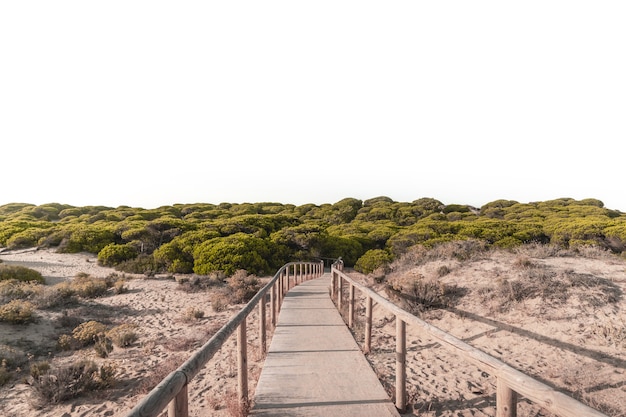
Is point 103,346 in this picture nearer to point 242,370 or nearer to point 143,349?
point 143,349

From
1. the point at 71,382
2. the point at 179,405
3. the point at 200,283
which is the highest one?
the point at 179,405

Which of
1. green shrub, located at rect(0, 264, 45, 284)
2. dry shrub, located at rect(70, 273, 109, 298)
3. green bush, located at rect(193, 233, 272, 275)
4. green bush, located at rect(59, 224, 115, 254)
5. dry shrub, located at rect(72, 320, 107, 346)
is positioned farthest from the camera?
green bush, located at rect(59, 224, 115, 254)

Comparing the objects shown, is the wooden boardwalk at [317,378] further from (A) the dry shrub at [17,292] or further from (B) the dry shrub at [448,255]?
(A) the dry shrub at [17,292]

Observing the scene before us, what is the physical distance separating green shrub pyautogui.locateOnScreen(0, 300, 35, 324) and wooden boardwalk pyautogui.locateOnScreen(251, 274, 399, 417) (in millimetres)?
7747

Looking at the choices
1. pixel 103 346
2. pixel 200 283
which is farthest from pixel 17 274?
pixel 103 346

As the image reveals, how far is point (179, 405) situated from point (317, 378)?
2.33m

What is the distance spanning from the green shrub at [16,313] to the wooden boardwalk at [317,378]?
25.4ft

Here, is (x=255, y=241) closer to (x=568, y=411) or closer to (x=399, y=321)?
(x=399, y=321)

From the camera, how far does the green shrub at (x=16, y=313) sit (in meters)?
9.09

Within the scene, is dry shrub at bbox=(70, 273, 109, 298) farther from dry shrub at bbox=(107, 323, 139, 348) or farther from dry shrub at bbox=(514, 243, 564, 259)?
dry shrub at bbox=(514, 243, 564, 259)

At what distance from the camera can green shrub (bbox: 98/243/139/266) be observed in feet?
67.2

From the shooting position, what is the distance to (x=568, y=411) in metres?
1.62

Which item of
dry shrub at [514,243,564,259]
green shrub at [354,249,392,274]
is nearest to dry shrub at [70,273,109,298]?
green shrub at [354,249,392,274]

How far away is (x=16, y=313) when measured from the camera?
30.2 feet
